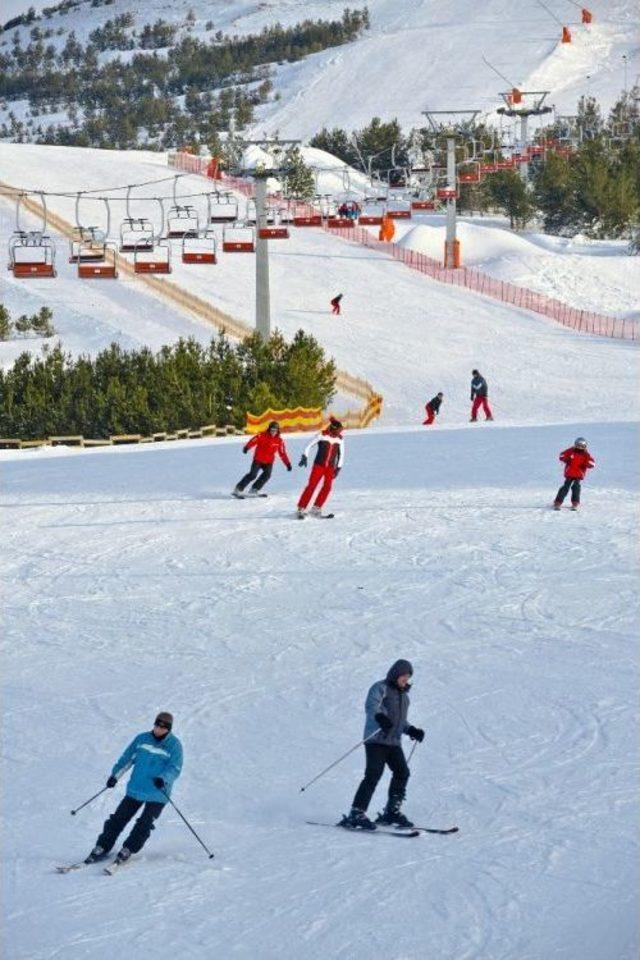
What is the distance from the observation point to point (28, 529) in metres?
21.1

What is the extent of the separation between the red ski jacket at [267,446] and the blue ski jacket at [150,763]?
9.97m

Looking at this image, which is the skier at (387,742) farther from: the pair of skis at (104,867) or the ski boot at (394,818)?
the pair of skis at (104,867)

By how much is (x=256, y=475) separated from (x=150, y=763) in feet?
38.5

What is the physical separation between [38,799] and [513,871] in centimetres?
339

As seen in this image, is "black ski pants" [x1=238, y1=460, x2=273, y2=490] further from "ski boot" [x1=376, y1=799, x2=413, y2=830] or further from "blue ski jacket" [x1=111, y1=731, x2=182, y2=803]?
"blue ski jacket" [x1=111, y1=731, x2=182, y2=803]

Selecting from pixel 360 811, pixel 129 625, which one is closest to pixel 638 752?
pixel 360 811

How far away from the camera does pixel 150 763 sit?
10469mm

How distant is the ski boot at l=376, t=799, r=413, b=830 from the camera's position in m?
11.0

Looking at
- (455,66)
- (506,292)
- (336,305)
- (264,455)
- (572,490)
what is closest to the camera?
(572,490)

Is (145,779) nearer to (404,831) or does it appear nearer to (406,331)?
(404,831)

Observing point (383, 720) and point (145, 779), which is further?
point (383, 720)

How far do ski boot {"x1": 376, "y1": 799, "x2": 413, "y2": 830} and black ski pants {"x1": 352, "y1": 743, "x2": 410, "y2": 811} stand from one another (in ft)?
0.05

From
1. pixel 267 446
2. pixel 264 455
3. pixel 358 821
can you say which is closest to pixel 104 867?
pixel 358 821

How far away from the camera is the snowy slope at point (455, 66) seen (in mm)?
146625
